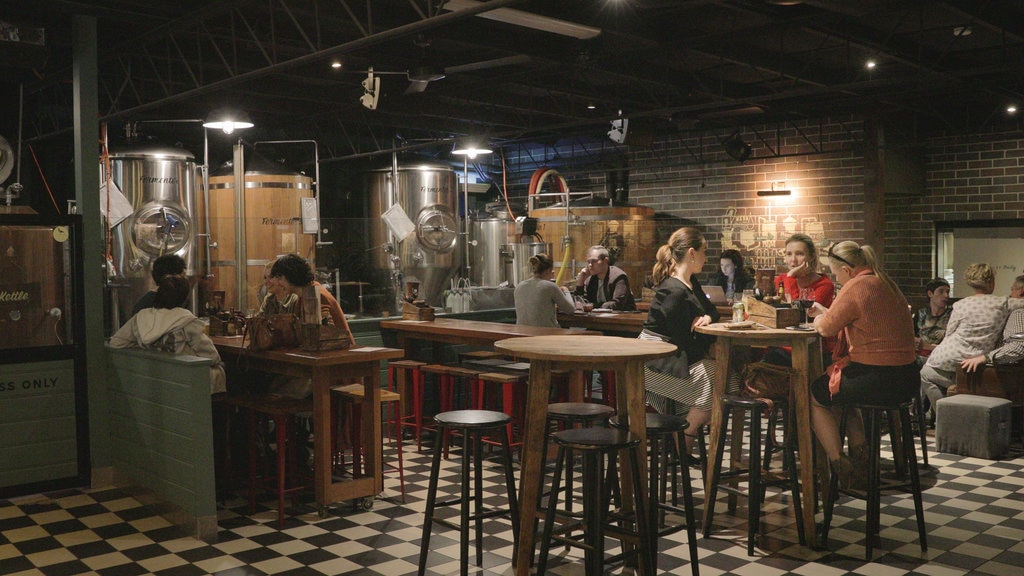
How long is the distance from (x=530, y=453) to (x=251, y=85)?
280 inches

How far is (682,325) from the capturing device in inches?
191

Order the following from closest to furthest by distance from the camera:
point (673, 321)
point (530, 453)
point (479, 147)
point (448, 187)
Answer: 1. point (530, 453)
2. point (673, 321)
3. point (448, 187)
4. point (479, 147)

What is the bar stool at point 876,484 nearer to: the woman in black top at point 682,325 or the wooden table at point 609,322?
the woman in black top at point 682,325

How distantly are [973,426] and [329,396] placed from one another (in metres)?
4.91

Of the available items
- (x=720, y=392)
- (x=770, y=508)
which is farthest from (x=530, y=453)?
(x=770, y=508)

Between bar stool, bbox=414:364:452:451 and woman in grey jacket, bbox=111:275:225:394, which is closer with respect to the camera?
woman in grey jacket, bbox=111:275:225:394

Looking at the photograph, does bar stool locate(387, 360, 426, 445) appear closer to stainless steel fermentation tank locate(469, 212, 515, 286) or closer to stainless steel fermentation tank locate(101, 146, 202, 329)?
stainless steel fermentation tank locate(101, 146, 202, 329)

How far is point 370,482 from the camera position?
17.6 ft

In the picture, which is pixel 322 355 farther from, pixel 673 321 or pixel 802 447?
pixel 802 447

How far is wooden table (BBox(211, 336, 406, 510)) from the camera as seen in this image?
5113 millimetres

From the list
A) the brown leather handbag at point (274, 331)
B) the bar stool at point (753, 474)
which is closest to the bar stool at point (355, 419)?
the brown leather handbag at point (274, 331)

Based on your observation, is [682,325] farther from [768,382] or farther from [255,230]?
[255,230]

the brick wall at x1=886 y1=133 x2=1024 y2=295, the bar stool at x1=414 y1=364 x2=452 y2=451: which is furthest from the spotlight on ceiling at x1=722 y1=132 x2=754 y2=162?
the bar stool at x1=414 y1=364 x2=452 y2=451

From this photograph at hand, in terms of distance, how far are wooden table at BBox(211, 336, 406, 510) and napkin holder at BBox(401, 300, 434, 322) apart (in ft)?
6.94
